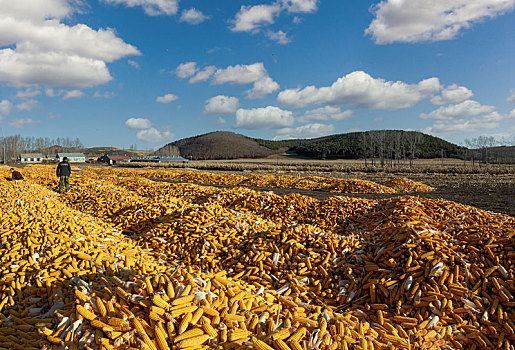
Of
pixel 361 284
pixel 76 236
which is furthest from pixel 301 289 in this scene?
pixel 76 236

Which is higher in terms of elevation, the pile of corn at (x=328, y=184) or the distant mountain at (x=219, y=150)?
the distant mountain at (x=219, y=150)

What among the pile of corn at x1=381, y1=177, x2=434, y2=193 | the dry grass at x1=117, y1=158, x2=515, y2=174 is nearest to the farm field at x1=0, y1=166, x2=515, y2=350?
the pile of corn at x1=381, y1=177, x2=434, y2=193

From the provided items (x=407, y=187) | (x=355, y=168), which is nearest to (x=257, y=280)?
(x=407, y=187)

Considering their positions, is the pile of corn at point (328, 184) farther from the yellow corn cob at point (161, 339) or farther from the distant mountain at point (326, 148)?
the distant mountain at point (326, 148)

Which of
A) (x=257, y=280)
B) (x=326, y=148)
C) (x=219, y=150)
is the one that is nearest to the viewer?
(x=257, y=280)

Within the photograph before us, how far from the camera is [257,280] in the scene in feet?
13.6

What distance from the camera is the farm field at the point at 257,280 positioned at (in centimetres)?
255

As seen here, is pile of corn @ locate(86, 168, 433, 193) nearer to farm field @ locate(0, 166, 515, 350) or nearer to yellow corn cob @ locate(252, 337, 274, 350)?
farm field @ locate(0, 166, 515, 350)

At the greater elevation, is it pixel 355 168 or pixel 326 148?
pixel 326 148

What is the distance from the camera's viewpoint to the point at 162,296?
8.74 ft

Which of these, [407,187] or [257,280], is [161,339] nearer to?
[257,280]

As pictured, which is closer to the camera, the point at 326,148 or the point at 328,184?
the point at 328,184

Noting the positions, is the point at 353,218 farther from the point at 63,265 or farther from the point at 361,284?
the point at 63,265

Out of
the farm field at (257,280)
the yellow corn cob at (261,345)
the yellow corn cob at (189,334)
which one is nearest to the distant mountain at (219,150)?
the farm field at (257,280)
